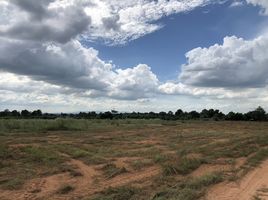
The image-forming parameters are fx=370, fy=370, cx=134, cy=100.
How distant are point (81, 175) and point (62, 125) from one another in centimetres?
2899

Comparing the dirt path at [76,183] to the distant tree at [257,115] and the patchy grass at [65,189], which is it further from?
the distant tree at [257,115]

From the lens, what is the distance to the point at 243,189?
9641mm

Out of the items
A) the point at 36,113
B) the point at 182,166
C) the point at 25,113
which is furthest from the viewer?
the point at 36,113

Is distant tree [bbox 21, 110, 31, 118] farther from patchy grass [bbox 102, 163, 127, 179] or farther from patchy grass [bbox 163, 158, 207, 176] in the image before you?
patchy grass [bbox 163, 158, 207, 176]

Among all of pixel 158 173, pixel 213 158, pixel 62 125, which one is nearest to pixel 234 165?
pixel 213 158

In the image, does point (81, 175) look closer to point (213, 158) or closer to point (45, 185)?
point (45, 185)

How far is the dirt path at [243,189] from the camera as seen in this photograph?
882 cm

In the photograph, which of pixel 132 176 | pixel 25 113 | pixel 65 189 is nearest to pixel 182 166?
pixel 132 176

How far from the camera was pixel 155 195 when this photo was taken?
28.9ft

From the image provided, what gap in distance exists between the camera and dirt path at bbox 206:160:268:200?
8.82 metres

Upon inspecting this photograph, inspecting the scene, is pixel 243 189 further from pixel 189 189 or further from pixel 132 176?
pixel 132 176

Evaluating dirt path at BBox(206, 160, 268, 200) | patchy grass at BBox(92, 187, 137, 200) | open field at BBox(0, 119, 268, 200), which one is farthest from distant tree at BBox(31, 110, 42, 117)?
patchy grass at BBox(92, 187, 137, 200)

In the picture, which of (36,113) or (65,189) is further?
(36,113)

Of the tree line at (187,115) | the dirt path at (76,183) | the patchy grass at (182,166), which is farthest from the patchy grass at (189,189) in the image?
the tree line at (187,115)
